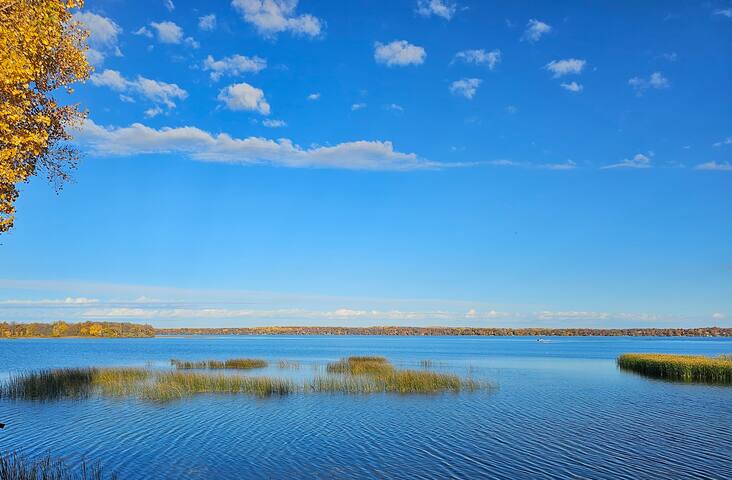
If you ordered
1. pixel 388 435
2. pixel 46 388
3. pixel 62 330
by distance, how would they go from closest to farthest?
pixel 388 435, pixel 46 388, pixel 62 330

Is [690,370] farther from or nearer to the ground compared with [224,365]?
farther from the ground

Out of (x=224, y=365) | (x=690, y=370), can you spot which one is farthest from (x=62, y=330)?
(x=690, y=370)

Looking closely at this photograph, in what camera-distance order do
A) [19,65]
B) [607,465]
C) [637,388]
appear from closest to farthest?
[19,65], [607,465], [637,388]

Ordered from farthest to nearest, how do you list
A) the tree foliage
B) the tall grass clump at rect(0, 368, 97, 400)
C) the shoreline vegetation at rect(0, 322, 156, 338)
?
the shoreline vegetation at rect(0, 322, 156, 338) < the tall grass clump at rect(0, 368, 97, 400) < the tree foliage

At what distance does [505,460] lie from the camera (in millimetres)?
17156

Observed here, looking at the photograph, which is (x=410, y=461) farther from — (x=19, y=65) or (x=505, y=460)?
(x=19, y=65)

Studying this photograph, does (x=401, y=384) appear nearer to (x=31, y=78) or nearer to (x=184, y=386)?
(x=184, y=386)

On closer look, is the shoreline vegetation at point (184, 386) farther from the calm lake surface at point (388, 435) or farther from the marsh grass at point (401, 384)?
the calm lake surface at point (388, 435)

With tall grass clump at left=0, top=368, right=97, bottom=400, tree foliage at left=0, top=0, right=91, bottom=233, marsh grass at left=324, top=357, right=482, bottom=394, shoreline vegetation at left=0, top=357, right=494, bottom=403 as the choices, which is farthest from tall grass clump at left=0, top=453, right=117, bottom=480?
marsh grass at left=324, top=357, right=482, bottom=394

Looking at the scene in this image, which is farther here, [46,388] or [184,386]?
[184,386]

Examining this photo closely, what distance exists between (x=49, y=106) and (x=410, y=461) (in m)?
14.1

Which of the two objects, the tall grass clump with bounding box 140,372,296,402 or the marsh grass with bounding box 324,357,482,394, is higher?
the tall grass clump with bounding box 140,372,296,402

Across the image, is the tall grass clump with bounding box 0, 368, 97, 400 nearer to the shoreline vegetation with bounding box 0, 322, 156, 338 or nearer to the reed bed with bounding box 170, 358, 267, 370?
the reed bed with bounding box 170, 358, 267, 370

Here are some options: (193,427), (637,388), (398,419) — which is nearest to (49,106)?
(193,427)
